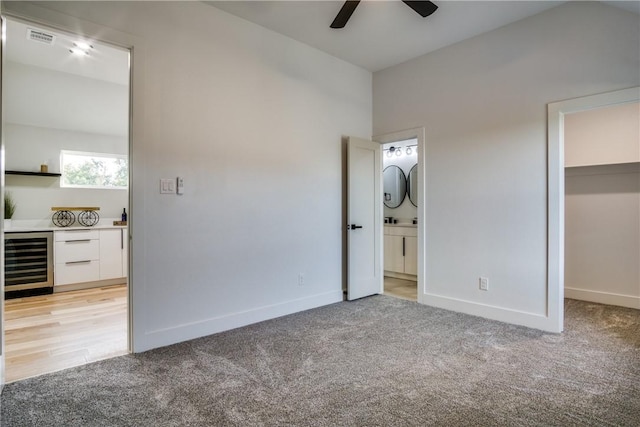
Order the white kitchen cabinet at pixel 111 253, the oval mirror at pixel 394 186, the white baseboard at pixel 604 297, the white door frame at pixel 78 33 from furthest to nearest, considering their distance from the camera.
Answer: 1. the oval mirror at pixel 394 186
2. the white kitchen cabinet at pixel 111 253
3. the white baseboard at pixel 604 297
4. the white door frame at pixel 78 33

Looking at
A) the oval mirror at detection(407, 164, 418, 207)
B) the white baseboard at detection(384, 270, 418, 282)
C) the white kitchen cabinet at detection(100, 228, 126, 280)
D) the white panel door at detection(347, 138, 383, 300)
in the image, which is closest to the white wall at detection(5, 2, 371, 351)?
the white panel door at detection(347, 138, 383, 300)

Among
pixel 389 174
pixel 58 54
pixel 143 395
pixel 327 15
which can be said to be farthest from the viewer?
pixel 389 174

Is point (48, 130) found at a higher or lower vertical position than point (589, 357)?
higher

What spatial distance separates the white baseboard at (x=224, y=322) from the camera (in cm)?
258

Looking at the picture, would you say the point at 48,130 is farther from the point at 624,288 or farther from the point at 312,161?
the point at 624,288

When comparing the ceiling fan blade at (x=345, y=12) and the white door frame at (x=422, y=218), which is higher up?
the ceiling fan blade at (x=345, y=12)

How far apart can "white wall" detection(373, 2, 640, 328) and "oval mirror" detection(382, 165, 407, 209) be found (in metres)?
1.82

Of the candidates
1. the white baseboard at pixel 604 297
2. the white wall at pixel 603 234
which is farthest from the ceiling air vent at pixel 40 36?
the white baseboard at pixel 604 297

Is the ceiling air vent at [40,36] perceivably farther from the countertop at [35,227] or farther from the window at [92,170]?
the countertop at [35,227]

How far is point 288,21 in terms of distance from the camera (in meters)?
3.16

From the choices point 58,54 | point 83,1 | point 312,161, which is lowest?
point 312,161

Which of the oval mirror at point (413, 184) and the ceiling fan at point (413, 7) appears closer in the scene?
the ceiling fan at point (413, 7)

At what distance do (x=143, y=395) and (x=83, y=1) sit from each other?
2.66 metres

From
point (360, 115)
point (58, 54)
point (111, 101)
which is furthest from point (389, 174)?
point (58, 54)
